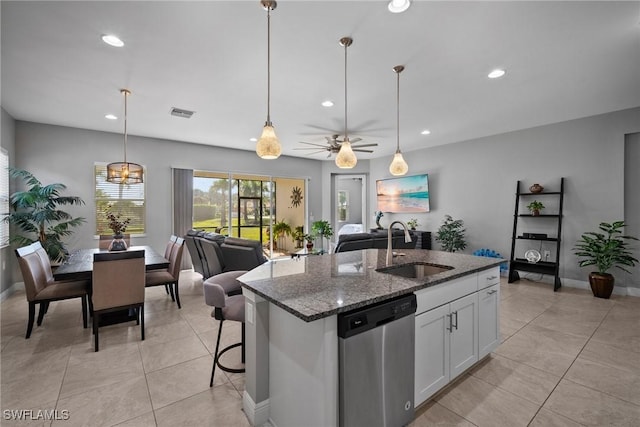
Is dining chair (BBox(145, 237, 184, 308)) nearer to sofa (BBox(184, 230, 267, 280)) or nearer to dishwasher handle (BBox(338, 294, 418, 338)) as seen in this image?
sofa (BBox(184, 230, 267, 280))

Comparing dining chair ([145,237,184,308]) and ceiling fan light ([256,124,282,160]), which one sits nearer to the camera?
ceiling fan light ([256,124,282,160])

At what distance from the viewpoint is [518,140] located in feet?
17.4

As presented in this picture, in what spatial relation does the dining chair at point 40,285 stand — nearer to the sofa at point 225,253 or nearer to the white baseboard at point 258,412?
the sofa at point 225,253

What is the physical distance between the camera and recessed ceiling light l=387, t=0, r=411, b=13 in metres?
2.01

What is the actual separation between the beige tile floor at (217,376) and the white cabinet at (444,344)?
0.18 metres

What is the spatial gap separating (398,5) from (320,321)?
7.23 ft

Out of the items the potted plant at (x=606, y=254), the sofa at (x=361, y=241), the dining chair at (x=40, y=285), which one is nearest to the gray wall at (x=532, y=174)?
the potted plant at (x=606, y=254)

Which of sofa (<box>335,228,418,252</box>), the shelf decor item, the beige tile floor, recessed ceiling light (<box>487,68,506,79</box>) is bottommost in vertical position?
the beige tile floor

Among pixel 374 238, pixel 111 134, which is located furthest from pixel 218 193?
pixel 374 238

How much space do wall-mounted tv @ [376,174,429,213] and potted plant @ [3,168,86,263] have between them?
6.49 m

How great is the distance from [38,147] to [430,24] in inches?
240

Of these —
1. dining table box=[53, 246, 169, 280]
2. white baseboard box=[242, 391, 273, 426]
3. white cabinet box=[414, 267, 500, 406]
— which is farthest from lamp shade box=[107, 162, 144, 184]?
white cabinet box=[414, 267, 500, 406]

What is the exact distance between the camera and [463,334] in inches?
83.0

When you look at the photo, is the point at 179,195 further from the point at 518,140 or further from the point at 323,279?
the point at 518,140
